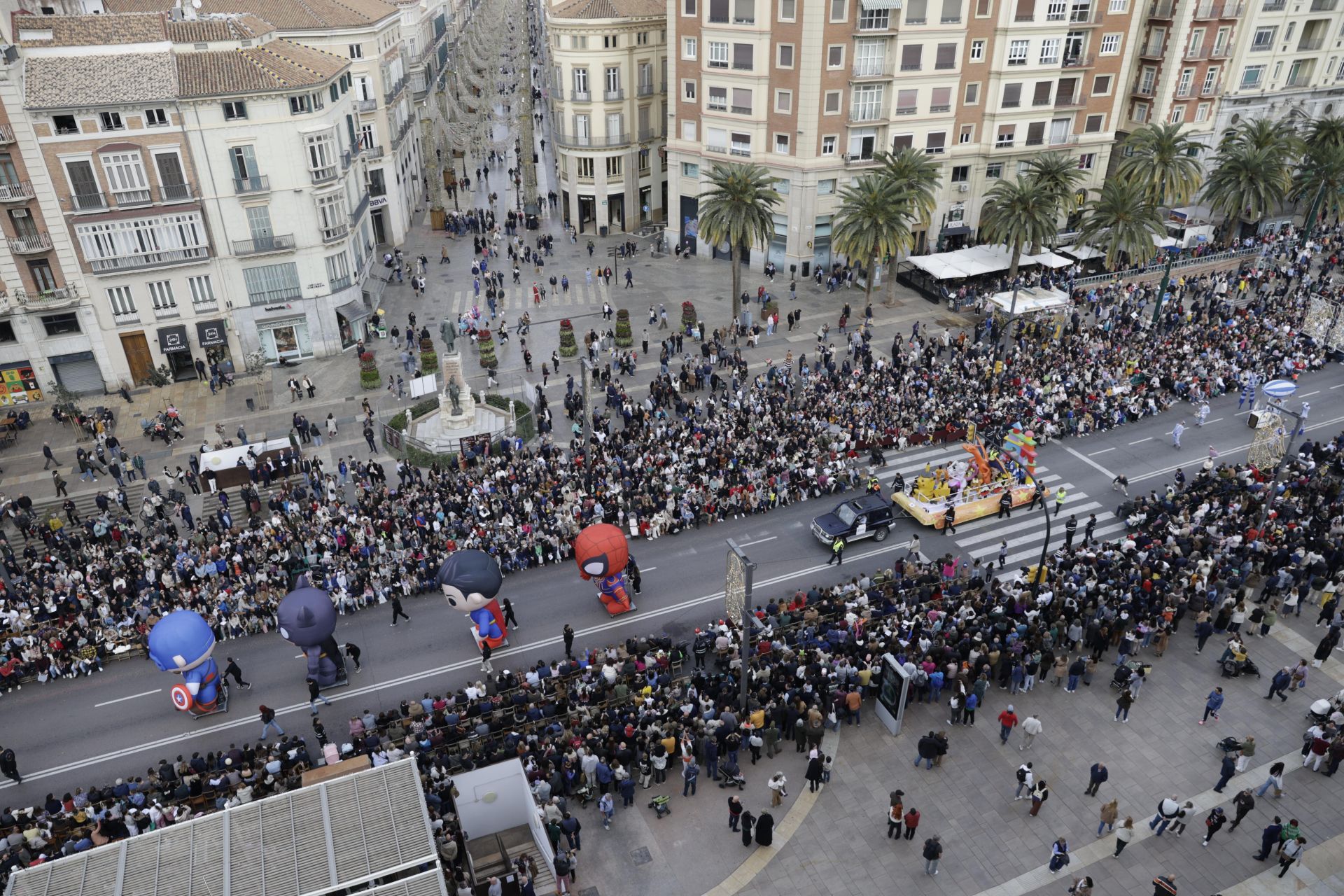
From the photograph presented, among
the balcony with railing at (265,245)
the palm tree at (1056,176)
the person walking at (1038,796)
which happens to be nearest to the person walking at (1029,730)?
the person walking at (1038,796)

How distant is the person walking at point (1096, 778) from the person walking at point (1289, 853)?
3.99 m

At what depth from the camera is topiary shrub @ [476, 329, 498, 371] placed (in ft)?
164

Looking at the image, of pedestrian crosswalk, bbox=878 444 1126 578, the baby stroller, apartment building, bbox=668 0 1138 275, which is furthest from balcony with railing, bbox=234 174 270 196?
the baby stroller

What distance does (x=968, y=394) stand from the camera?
143 ft

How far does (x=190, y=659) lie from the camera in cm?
2664

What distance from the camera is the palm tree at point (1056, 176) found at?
55062 mm

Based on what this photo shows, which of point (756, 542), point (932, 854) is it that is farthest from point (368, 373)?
point (932, 854)

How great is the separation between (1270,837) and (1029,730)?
229 inches

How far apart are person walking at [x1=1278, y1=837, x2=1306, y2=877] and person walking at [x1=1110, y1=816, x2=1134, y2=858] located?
325 cm

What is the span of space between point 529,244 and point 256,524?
130 feet

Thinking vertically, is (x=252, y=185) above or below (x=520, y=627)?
above

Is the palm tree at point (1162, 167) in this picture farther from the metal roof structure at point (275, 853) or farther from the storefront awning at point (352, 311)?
the metal roof structure at point (275, 853)

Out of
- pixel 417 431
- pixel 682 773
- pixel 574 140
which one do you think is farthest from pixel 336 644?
pixel 574 140

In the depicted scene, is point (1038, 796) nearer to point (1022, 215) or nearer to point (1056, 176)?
point (1022, 215)
